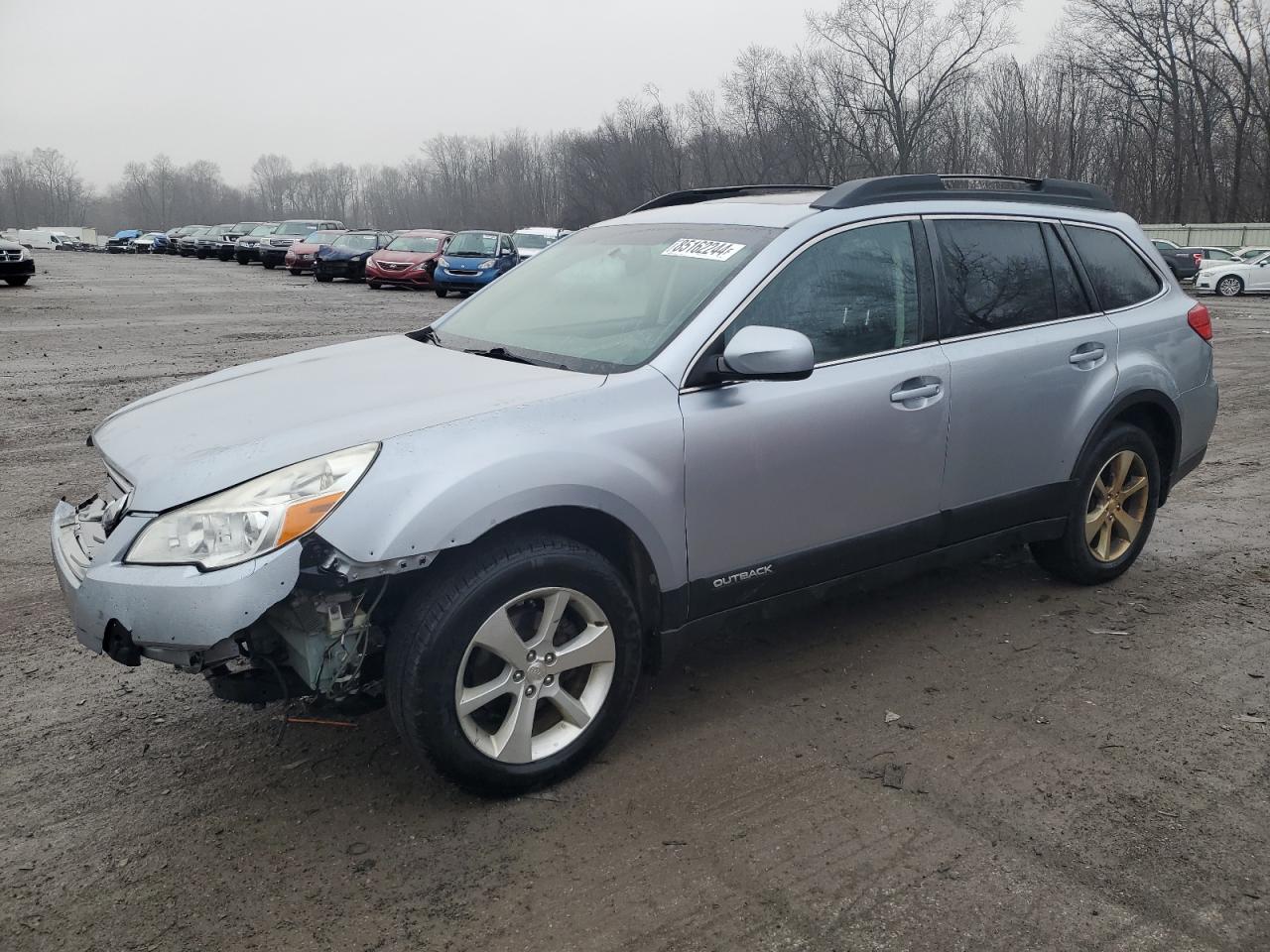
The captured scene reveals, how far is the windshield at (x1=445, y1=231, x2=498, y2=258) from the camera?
2616 centimetres

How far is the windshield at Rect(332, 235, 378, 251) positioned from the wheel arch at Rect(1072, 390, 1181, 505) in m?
29.9

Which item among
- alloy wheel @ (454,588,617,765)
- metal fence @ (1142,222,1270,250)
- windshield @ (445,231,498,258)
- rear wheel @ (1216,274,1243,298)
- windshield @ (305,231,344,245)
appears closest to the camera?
alloy wheel @ (454,588,617,765)

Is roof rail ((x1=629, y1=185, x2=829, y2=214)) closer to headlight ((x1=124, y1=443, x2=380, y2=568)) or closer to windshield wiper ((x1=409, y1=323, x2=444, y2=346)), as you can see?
windshield wiper ((x1=409, y1=323, x2=444, y2=346))

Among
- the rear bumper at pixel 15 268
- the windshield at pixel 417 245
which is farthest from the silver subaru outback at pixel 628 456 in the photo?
the windshield at pixel 417 245

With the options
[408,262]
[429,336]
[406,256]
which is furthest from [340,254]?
[429,336]

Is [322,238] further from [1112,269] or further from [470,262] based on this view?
[1112,269]

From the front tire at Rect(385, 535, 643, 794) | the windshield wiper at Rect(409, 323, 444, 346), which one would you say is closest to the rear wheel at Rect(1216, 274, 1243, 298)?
the windshield wiper at Rect(409, 323, 444, 346)

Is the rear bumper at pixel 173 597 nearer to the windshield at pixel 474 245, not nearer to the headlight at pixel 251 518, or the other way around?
the headlight at pixel 251 518

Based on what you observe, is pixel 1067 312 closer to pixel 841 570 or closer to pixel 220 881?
pixel 841 570

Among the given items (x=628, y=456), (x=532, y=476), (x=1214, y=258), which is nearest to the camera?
(x=532, y=476)

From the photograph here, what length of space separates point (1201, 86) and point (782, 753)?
6863 cm

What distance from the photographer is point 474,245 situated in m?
26.5

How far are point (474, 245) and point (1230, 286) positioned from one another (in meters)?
23.3

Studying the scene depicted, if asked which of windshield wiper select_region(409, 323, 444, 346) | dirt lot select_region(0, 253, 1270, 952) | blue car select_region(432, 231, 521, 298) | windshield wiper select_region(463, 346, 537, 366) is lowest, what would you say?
dirt lot select_region(0, 253, 1270, 952)
